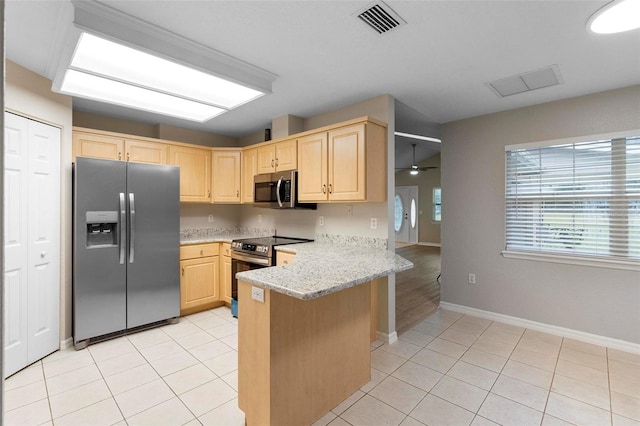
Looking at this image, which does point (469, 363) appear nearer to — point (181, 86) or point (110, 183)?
point (181, 86)

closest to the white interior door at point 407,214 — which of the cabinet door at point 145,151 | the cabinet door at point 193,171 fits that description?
the cabinet door at point 193,171

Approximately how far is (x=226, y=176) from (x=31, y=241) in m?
2.21

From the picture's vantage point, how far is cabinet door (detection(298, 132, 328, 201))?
3160mm

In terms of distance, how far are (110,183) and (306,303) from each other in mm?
2508

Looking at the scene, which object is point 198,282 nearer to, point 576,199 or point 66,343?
point 66,343

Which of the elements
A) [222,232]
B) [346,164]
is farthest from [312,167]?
[222,232]

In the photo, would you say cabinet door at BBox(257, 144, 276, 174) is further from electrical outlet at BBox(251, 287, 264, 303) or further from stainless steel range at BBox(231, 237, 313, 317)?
electrical outlet at BBox(251, 287, 264, 303)

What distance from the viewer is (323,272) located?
6.19 feet

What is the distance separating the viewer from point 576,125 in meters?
3.09

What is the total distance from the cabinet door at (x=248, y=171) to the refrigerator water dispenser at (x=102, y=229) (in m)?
1.62

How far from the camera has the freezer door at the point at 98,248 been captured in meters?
2.85

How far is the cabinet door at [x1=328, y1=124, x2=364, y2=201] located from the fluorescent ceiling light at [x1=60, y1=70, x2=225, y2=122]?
1.17 metres

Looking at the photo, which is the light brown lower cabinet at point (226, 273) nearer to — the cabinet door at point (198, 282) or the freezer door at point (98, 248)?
the cabinet door at point (198, 282)

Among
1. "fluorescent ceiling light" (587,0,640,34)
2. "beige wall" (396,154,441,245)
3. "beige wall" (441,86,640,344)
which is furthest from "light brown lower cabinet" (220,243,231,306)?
"beige wall" (396,154,441,245)
